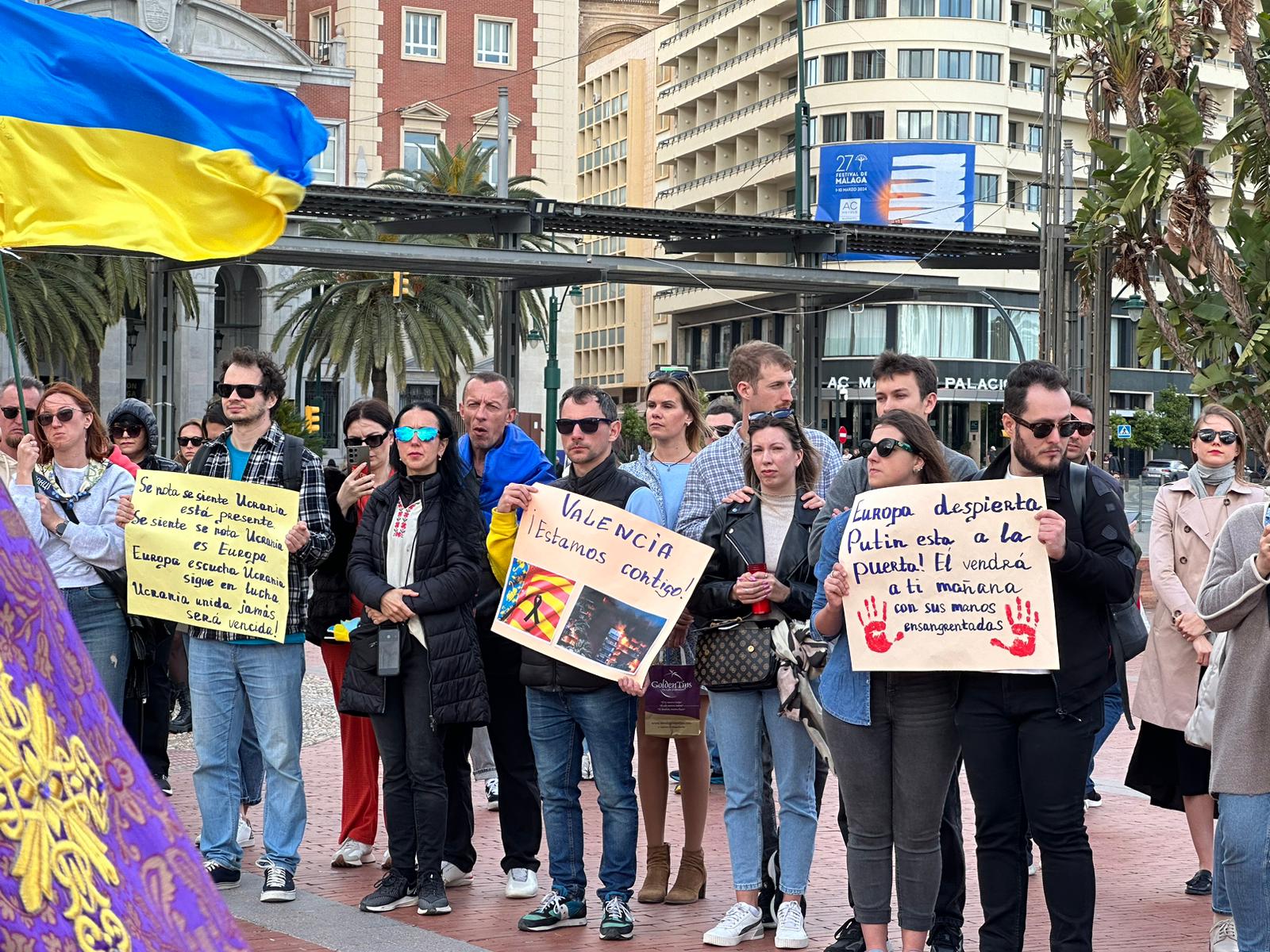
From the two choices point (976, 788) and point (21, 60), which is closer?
point (976, 788)

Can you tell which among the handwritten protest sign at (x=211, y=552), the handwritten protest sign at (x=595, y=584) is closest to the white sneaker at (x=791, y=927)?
the handwritten protest sign at (x=595, y=584)

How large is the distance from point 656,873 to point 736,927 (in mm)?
927

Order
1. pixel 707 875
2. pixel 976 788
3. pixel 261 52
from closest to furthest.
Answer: pixel 976 788
pixel 707 875
pixel 261 52

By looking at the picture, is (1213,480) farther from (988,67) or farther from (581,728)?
(988,67)

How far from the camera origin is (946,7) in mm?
75688

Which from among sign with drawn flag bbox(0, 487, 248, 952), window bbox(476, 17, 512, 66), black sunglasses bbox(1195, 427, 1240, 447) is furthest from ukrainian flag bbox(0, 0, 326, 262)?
window bbox(476, 17, 512, 66)

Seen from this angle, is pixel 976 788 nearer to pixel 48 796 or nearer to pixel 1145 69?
pixel 48 796

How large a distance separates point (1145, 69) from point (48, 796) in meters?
18.1

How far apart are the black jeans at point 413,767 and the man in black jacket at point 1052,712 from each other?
2533 mm

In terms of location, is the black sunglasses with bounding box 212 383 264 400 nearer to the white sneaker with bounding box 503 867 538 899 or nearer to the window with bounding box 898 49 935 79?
the white sneaker with bounding box 503 867 538 899

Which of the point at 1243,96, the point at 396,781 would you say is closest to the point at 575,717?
the point at 396,781

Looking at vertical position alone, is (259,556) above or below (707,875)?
above

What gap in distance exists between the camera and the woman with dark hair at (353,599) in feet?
27.1

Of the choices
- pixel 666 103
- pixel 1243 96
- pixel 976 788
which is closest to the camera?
pixel 976 788
